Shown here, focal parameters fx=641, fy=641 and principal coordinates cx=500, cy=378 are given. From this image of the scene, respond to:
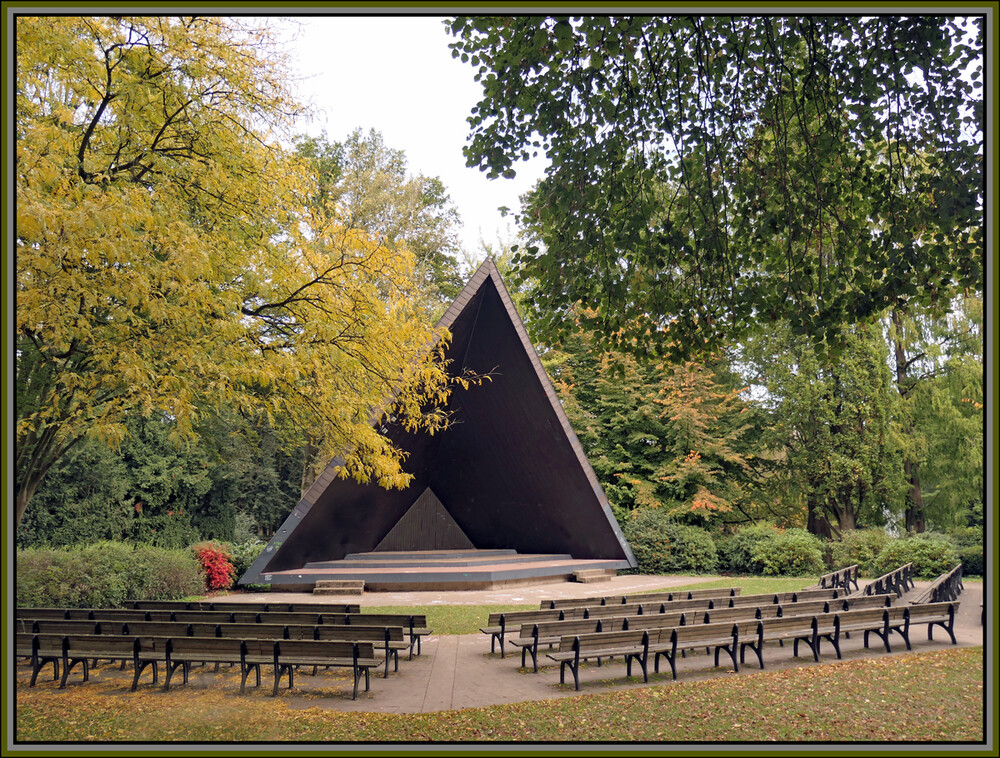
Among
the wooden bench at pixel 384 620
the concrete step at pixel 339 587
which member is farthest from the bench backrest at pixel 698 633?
the concrete step at pixel 339 587

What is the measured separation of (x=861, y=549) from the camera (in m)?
19.5

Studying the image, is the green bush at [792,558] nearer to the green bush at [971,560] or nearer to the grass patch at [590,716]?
the green bush at [971,560]

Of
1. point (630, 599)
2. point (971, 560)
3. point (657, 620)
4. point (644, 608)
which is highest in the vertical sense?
point (657, 620)

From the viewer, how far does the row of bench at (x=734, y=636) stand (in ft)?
24.9

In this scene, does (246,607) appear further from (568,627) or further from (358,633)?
(568,627)

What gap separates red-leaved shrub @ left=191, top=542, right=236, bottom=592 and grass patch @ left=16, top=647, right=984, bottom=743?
988 cm

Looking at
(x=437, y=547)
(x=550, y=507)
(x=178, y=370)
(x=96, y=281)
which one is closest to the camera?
(x=96, y=281)

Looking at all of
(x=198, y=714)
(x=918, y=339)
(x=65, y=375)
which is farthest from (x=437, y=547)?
(x=918, y=339)

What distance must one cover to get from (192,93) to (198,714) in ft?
21.0

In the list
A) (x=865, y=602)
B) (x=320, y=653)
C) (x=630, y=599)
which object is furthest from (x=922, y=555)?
(x=320, y=653)

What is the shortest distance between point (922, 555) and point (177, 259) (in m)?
19.1

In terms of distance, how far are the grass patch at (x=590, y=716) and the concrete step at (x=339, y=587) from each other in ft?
28.4

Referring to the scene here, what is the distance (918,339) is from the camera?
22.3 meters
